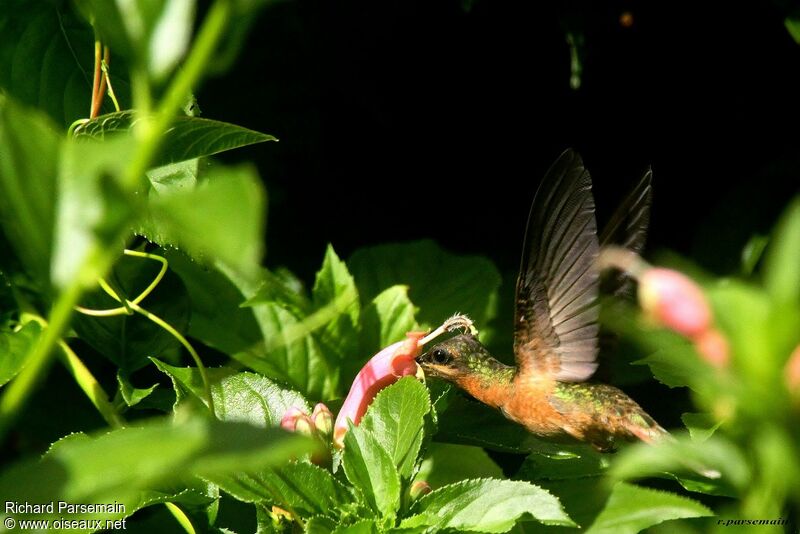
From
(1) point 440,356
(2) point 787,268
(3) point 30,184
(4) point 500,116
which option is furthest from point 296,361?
(2) point 787,268

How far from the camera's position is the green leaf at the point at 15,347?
124cm

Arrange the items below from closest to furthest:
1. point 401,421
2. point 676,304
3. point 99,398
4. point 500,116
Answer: point 676,304
point 401,421
point 99,398
point 500,116

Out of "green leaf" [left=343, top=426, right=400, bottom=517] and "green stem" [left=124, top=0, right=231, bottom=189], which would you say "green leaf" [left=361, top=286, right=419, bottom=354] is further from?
"green stem" [left=124, top=0, right=231, bottom=189]

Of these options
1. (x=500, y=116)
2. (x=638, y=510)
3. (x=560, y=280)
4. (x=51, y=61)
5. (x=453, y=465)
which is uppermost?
(x=51, y=61)

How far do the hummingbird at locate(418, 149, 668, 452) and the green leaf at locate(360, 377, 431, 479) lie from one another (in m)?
0.34

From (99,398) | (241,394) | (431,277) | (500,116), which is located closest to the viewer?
(241,394)

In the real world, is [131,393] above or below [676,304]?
below

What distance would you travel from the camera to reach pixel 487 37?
193 centimetres

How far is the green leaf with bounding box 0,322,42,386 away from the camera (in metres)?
1.24

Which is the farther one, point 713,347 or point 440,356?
point 440,356

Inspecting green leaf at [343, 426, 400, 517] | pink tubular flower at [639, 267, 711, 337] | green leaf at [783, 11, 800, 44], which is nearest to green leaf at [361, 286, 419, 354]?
green leaf at [343, 426, 400, 517]

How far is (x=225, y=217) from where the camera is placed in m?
0.45

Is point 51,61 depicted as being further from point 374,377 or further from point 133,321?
point 374,377

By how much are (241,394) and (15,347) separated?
325mm
